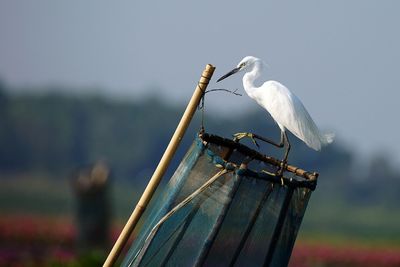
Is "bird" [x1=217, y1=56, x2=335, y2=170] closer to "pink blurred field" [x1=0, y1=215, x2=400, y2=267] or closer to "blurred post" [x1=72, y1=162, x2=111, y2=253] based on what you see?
"pink blurred field" [x1=0, y1=215, x2=400, y2=267]

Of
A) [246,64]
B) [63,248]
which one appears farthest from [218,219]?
[63,248]

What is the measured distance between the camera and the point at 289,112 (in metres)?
3.65

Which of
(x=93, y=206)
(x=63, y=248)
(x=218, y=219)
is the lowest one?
(x=63, y=248)

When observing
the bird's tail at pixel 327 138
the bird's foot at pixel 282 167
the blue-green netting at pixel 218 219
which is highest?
the bird's tail at pixel 327 138

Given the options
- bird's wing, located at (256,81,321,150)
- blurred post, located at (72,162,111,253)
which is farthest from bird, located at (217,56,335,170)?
blurred post, located at (72,162,111,253)

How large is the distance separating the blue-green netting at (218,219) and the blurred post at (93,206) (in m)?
7.65

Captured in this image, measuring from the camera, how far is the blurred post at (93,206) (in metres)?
10.6

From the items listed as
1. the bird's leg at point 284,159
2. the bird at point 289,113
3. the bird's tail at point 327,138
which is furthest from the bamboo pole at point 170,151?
the bird's tail at point 327,138

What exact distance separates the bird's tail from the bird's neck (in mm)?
324

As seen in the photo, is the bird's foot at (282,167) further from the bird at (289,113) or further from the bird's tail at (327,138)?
the bird's tail at (327,138)

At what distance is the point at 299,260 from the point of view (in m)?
11.4

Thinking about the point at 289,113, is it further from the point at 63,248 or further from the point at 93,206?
the point at 63,248

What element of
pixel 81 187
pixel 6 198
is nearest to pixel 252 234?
pixel 81 187

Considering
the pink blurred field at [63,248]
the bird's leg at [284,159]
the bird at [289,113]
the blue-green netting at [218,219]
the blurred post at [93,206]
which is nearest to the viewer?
the blue-green netting at [218,219]
